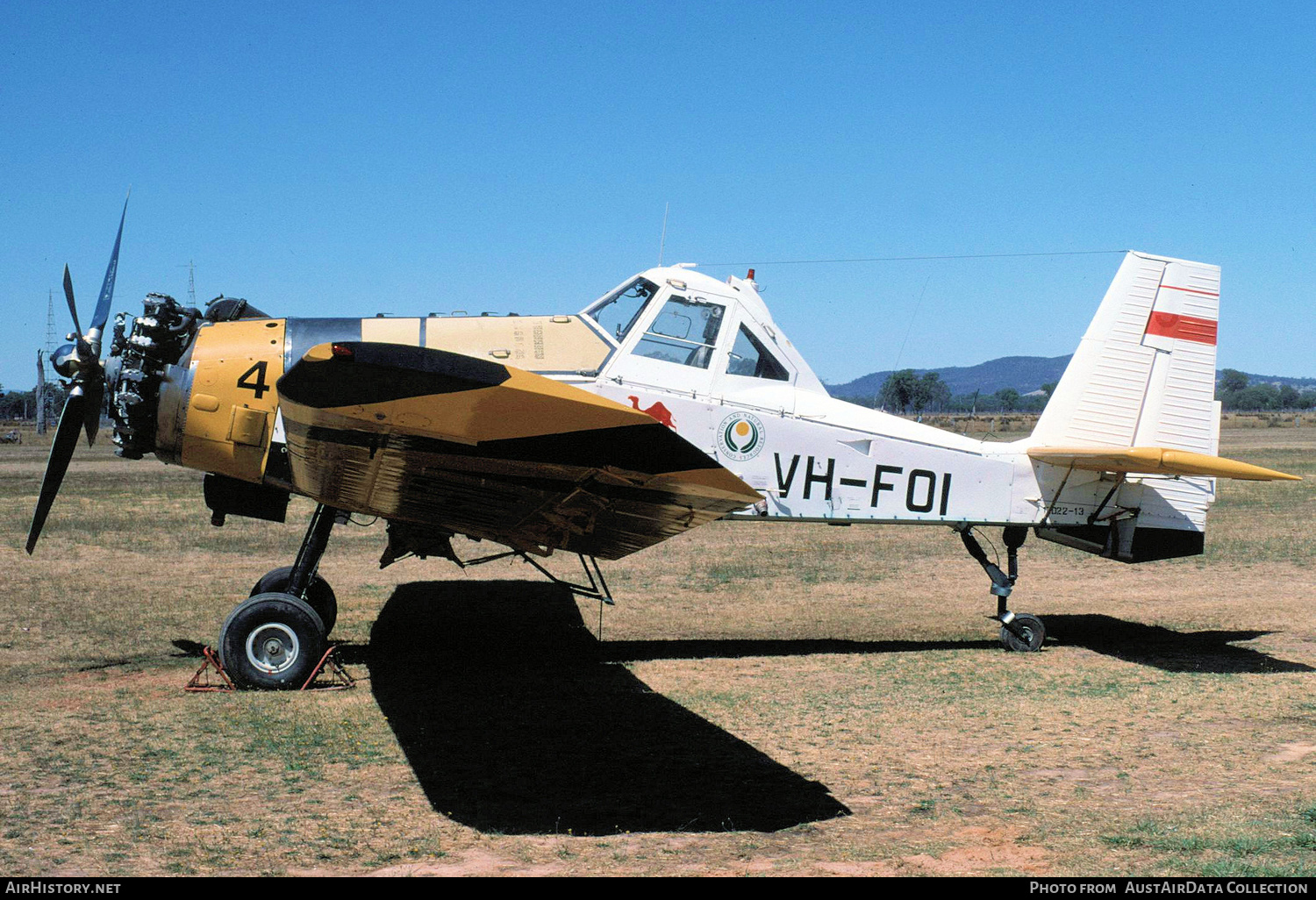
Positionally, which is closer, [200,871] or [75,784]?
[200,871]

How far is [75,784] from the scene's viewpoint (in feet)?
20.8

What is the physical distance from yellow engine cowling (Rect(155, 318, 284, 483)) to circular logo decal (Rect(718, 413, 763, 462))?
397 centimetres

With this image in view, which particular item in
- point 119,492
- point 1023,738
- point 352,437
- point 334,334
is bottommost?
point 119,492

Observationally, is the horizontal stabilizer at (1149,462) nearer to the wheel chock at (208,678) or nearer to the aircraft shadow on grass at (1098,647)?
the aircraft shadow on grass at (1098,647)

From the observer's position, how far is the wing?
4.76 metres

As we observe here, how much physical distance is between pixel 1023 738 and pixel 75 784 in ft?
21.3

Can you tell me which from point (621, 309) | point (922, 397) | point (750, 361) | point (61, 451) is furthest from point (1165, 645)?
point (922, 397)

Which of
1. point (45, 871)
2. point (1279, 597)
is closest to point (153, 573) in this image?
point (45, 871)

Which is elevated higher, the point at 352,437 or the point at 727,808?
the point at 352,437

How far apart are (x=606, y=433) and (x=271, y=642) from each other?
5093 millimetres

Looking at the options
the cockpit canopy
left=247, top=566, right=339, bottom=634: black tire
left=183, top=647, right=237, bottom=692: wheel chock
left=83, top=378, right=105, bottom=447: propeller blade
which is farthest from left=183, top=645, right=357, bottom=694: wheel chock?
the cockpit canopy

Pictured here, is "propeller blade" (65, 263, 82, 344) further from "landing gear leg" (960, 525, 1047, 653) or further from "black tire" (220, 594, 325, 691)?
"landing gear leg" (960, 525, 1047, 653)

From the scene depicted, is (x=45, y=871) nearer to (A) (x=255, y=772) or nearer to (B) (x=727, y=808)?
(A) (x=255, y=772)

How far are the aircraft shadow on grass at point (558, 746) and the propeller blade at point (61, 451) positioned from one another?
3.20m
